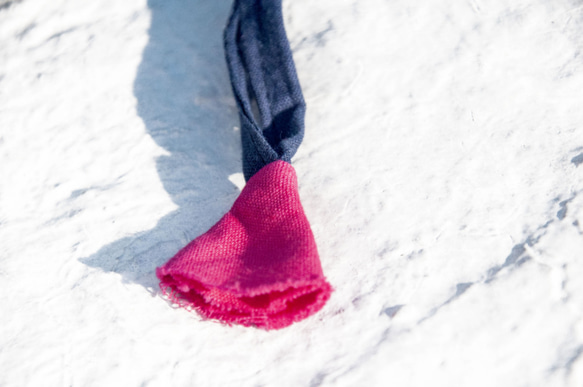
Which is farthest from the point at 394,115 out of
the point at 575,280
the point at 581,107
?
the point at 575,280

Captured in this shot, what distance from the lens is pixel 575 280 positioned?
0.86 metres

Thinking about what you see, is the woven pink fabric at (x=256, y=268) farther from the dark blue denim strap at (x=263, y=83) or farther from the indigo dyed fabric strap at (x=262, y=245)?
the dark blue denim strap at (x=263, y=83)

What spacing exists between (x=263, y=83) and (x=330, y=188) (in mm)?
371

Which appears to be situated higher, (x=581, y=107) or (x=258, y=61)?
(x=258, y=61)

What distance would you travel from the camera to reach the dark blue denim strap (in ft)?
3.60

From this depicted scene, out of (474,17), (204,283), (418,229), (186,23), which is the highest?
(186,23)

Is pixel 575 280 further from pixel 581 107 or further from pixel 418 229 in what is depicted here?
pixel 581 107

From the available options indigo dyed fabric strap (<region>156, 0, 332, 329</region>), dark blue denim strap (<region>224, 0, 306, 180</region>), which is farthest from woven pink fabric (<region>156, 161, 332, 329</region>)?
dark blue denim strap (<region>224, 0, 306, 180</region>)

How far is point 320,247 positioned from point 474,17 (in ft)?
2.73

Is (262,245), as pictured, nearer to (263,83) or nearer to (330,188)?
(330,188)

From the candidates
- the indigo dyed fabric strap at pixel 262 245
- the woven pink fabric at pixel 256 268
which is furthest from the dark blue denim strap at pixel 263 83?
the woven pink fabric at pixel 256 268

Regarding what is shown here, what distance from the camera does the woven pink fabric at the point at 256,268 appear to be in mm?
809

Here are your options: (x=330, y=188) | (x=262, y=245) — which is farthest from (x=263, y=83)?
(x=262, y=245)

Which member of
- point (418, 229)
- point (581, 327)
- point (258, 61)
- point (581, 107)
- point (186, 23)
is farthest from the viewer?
point (186, 23)
